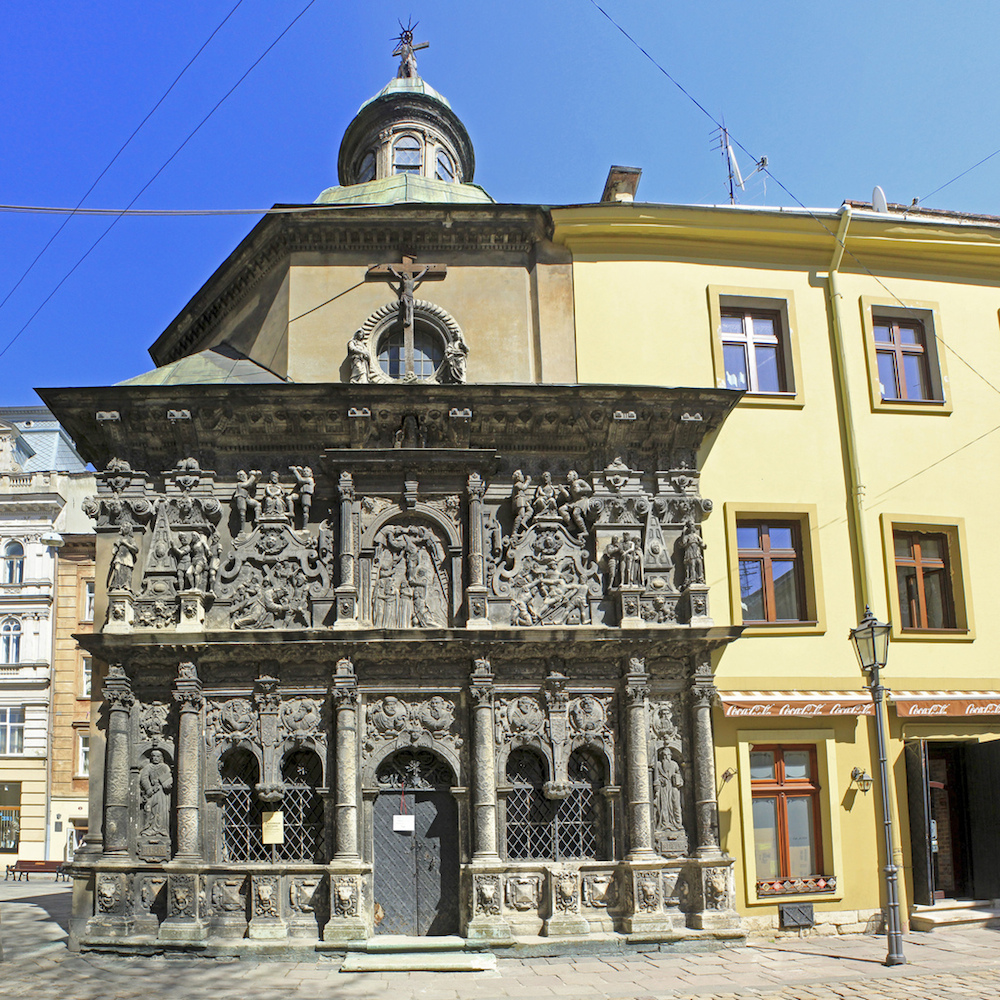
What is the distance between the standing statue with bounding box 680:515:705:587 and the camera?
596 inches

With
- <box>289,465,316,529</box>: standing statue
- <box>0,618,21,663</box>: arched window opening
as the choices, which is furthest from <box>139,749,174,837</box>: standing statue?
<box>0,618,21,663</box>: arched window opening

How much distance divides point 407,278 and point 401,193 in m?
3.10

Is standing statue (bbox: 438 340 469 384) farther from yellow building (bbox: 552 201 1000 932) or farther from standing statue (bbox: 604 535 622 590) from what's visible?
standing statue (bbox: 604 535 622 590)

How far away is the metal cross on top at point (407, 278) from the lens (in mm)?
16047

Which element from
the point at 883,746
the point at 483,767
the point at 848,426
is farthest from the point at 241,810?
the point at 848,426

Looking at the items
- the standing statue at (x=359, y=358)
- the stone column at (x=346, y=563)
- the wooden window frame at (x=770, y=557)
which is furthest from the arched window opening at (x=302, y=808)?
the wooden window frame at (x=770, y=557)

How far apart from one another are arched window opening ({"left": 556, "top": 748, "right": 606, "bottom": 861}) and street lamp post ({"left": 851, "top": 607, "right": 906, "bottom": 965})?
3.89m

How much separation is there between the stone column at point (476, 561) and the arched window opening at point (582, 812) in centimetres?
249

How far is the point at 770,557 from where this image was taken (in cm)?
1595

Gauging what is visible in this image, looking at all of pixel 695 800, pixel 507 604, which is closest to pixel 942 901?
pixel 695 800

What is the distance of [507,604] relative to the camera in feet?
48.9

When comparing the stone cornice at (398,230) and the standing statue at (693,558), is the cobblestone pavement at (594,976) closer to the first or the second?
the standing statue at (693,558)

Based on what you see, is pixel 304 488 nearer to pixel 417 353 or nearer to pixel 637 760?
pixel 417 353

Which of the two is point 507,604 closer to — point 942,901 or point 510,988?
point 510,988
